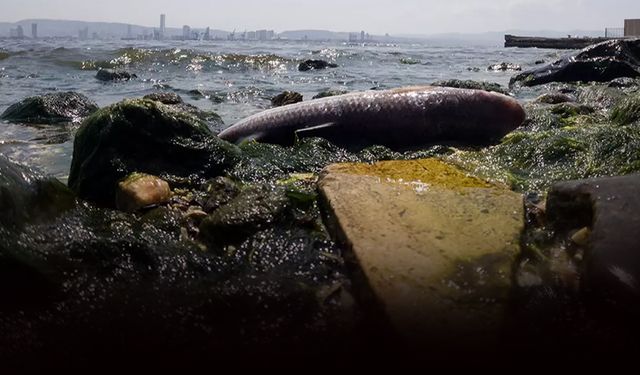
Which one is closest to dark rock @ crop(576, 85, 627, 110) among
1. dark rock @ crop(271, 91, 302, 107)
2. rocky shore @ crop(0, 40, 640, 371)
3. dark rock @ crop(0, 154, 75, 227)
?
dark rock @ crop(271, 91, 302, 107)

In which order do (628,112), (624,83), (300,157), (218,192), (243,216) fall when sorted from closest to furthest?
(243,216)
(218,192)
(300,157)
(628,112)
(624,83)

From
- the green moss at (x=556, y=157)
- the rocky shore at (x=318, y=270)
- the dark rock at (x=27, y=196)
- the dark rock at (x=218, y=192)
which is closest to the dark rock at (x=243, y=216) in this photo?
the rocky shore at (x=318, y=270)

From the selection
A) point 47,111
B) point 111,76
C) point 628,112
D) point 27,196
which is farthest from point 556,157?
point 111,76

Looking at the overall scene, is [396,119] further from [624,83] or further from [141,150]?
[624,83]

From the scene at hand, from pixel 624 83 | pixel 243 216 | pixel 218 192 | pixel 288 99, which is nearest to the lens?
pixel 243 216

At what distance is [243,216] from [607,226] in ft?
5.60

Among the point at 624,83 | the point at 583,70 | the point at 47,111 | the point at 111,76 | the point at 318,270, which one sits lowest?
the point at 318,270

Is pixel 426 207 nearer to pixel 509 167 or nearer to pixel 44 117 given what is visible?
pixel 509 167

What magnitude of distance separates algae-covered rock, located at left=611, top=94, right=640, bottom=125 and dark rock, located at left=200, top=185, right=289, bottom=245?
13.0 ft

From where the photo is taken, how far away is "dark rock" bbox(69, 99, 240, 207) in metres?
3.74

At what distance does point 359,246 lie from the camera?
8.54 ft

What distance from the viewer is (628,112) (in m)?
5.63

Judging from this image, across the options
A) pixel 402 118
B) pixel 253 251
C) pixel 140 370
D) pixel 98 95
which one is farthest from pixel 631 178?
pixel 98 95

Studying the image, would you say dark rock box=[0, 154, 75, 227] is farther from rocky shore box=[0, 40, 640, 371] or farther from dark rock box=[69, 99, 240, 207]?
dark rock box=[69, 99, 240, 207]
